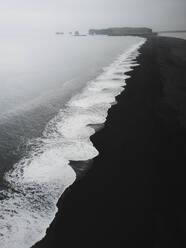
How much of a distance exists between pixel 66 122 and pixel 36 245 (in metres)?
8.41

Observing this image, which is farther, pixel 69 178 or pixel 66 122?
pixel 66 122

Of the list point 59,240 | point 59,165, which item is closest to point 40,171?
point 59,165

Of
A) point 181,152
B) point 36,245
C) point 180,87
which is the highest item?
point 180,87

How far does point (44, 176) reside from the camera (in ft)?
28.6

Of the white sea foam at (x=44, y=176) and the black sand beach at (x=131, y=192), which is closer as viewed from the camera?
the black sand beach at (x=131, y=192)

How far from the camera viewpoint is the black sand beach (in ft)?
20.0

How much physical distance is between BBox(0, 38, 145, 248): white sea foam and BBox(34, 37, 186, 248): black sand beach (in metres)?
0.40

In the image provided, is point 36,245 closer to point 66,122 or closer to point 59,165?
point 59,165

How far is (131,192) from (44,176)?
289 cm

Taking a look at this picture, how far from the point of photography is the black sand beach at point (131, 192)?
6086mm

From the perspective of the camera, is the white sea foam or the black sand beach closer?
the black sand beach

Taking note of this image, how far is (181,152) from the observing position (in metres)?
9.91

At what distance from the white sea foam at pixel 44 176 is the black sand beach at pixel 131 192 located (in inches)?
15.6

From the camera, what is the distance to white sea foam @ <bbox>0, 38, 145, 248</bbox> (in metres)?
6.41
